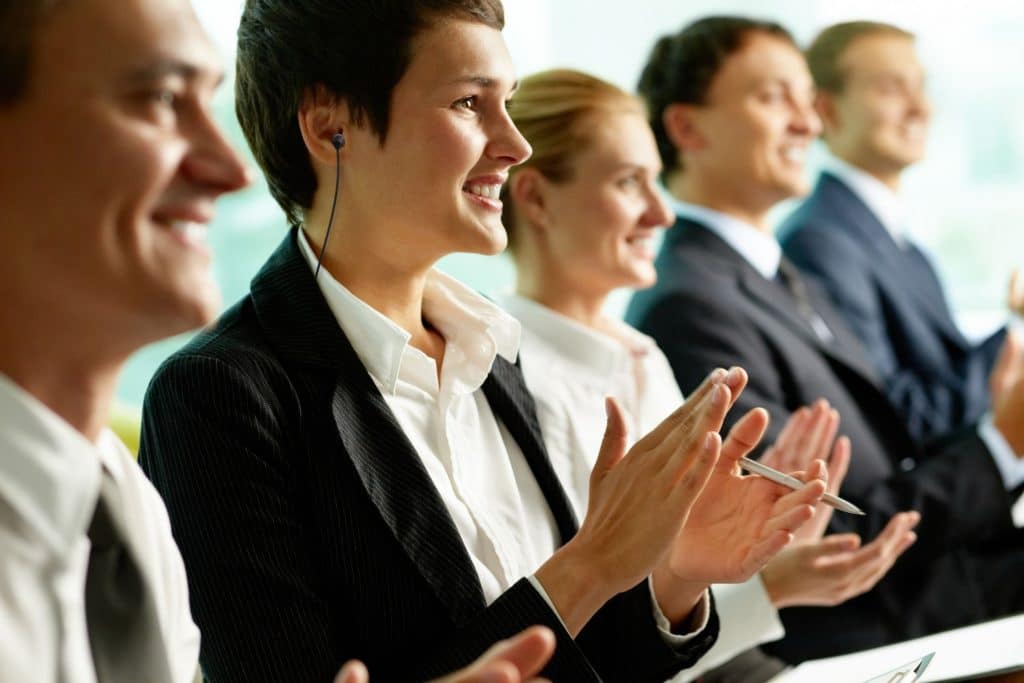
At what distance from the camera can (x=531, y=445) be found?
1.61 meters

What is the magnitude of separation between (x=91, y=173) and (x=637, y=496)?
66 cm

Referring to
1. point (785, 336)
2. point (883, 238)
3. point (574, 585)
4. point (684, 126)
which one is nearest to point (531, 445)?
point (574, 585)

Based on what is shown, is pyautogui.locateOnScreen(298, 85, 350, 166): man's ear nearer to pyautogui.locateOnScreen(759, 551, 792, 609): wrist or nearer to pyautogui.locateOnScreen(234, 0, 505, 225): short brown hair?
pyautogui.locateOnScreen(234, 0, 505, 225): short brown hair

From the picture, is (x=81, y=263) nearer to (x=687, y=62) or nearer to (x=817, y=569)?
(x=817, y=569)

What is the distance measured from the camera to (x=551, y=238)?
6.97 feet

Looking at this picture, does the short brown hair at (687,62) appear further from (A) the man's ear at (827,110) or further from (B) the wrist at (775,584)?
(B) the wrist at (775,584)

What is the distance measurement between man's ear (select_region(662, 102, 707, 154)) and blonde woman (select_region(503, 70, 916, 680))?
20.9 inches

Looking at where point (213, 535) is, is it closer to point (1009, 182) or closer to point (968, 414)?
point (968, 414)

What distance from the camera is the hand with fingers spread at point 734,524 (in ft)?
5.23

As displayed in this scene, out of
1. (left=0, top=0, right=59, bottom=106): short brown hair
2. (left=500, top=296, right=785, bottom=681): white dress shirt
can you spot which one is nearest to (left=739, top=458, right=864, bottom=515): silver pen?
(left=500, top=296, right=785, bottom=681): white dress shirt

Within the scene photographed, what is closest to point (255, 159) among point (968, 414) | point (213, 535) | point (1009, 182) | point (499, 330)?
point (499, 330)

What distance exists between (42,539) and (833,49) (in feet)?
9.69

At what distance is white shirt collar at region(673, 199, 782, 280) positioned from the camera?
2.62m

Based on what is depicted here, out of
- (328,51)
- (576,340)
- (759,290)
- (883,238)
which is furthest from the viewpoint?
(883,238)
